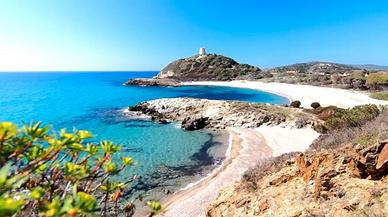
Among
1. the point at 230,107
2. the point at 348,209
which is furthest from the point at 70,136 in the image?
the point at 230,107

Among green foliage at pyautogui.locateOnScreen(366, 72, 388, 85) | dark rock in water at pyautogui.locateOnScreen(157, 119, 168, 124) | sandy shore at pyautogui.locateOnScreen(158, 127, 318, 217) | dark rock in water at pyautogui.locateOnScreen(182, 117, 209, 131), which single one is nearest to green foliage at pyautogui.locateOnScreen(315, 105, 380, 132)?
sandy shore at pyautogui.locateOnScreen(158, 127, 318, 217)

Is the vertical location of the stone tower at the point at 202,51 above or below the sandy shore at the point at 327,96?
above

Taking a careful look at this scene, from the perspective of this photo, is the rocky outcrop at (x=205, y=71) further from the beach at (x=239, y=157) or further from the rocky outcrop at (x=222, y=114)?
the beach at (x=239, y=157)

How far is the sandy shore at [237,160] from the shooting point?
15.0 meters

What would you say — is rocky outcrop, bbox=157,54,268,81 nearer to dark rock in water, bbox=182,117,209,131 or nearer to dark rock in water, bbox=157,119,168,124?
dark rock in water, bbox=157,119,168,124

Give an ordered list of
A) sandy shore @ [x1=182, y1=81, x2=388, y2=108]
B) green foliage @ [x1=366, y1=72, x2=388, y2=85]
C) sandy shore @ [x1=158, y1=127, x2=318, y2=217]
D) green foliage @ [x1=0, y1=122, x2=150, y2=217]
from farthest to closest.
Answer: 1. green foliage @ [x1=366, y1=72, x2=388, y2=85]
2. sandy shore @ [x1=182, y1=81, x2=388, y2=108]
3. sandy shore @ [x1=158, y1=127, x2=318, y2=217]
4. green foliage @ [x1=0, y1=122, x2=150, y2=217]

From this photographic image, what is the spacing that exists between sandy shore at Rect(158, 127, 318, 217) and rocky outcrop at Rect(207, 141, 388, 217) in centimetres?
459

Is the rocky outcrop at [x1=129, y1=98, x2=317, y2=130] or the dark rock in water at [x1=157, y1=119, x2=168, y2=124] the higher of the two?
the rocky outcrop at [x1=129, y1=98, x2=317, y2=130]

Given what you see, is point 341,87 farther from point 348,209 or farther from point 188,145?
point 348,209

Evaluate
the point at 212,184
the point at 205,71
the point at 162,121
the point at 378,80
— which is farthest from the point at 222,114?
the point at 205,71

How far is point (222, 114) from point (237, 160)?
636 inches

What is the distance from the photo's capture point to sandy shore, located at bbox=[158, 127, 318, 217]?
49.3 ft

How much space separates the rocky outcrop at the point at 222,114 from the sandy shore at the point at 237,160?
2207 mm

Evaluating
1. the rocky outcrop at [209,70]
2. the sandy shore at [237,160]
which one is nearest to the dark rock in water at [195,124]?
the sandy shore at [237,160]
